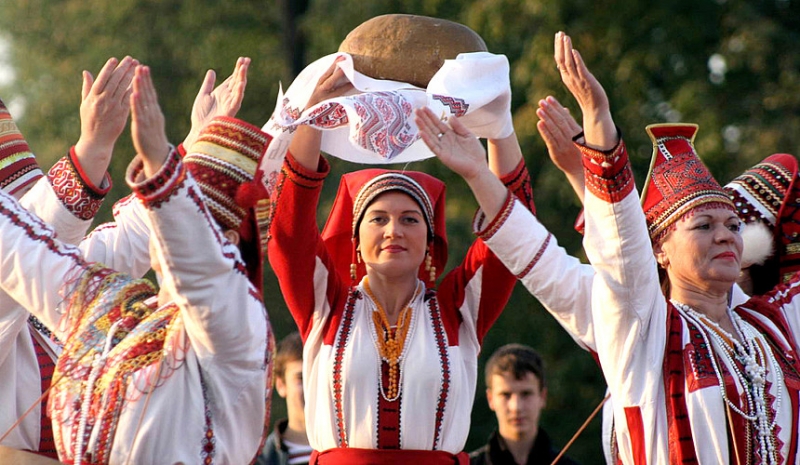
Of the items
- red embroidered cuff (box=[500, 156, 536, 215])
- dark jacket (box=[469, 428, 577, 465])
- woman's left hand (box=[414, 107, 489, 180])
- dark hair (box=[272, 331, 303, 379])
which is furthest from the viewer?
dark hair (box=[272, 331, 303, 379])

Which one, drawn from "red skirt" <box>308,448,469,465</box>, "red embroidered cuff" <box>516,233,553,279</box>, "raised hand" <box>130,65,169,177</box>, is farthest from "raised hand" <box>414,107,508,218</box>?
"raised hand" <box>130,65,169,177</box>

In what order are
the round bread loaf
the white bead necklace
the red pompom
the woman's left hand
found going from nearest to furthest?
the red pompom < the white bead necklace < the woman's left hand < the round bread loaf

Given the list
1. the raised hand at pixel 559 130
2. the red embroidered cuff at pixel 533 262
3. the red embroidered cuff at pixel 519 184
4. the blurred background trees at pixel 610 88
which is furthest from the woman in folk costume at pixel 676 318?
the blurred background trees at pixel 610 88

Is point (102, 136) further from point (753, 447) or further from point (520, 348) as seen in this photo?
point (520, 348)

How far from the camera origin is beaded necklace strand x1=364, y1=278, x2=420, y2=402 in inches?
176

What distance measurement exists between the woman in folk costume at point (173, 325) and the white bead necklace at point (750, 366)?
152 centimetres

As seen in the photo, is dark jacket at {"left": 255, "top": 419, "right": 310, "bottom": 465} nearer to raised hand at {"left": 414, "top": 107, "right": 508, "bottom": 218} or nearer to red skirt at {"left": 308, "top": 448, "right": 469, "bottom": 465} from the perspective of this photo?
red skirt at {"left": 308, "top": 448, "right": 469, "bottom": 465}

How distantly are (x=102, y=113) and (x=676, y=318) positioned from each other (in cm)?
187

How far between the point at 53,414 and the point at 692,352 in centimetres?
193

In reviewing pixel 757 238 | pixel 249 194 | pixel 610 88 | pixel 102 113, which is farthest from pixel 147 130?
pixel 610 88

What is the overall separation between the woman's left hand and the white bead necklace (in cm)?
81

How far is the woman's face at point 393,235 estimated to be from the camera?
460 centimetres

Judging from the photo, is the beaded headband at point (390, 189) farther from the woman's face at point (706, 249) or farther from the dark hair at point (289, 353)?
the dark hair at point (289, 353)

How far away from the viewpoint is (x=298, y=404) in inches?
247
